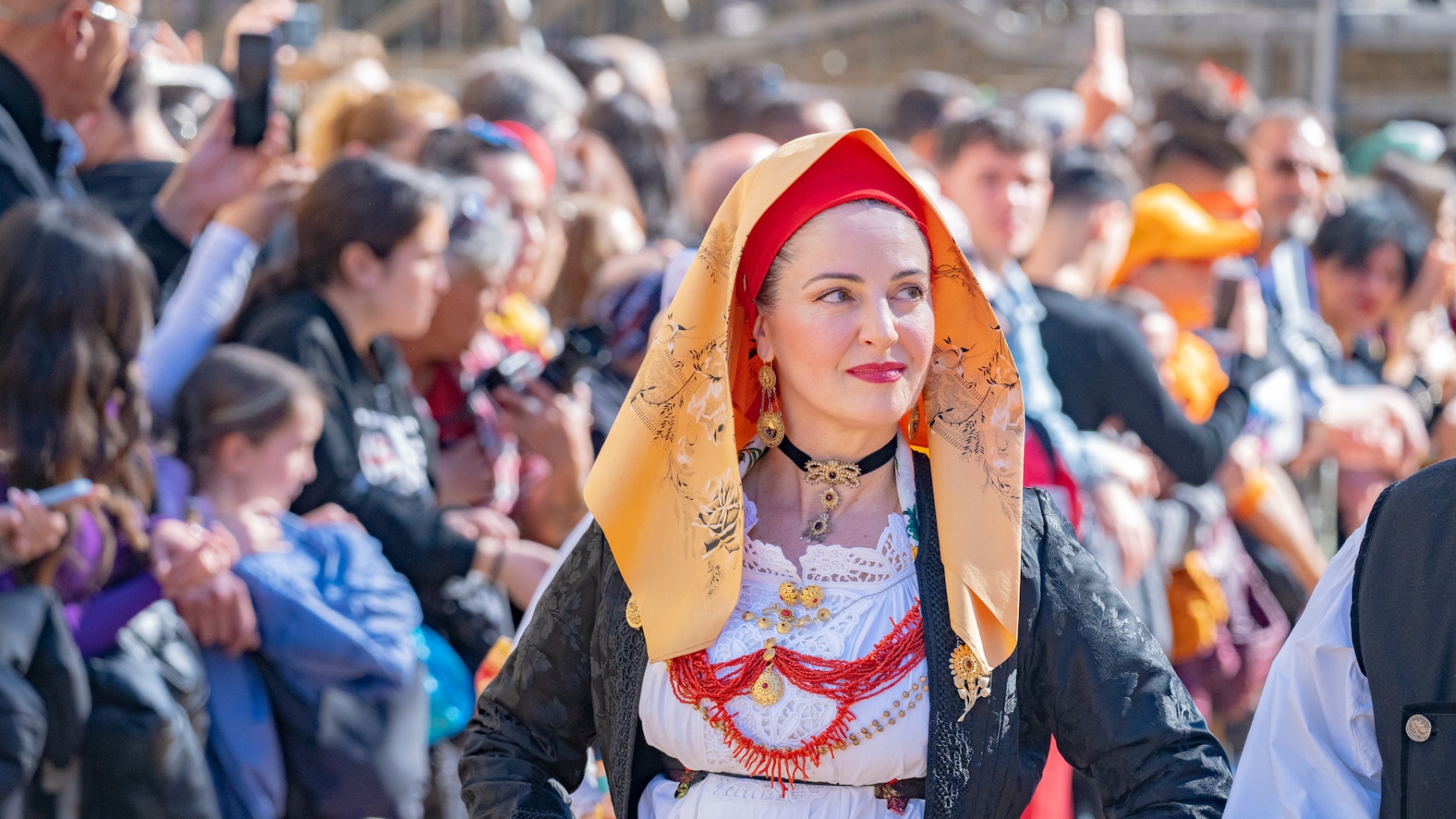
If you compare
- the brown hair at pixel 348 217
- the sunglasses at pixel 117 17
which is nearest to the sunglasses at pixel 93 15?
the sunglasses at pixel 117 17

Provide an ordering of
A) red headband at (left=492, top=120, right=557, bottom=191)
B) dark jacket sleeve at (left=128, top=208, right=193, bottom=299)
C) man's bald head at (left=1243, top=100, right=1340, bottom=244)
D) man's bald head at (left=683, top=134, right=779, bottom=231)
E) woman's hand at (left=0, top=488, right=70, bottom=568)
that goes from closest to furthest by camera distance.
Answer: woman's hand at (left=0, top=488, right=70, bottom=568)
dark jacket sleeve at (left=128, top=208, right=193, bottom=299)
man's bald head at (left=683, top=134, right=779, bottom=231)
red headband at (left=492, top=120, right=557, bottom=191)
man's bald head at (left=1243, top=100, right=1340, bottom=244)

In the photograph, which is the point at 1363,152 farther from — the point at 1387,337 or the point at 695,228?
the point at 695,228

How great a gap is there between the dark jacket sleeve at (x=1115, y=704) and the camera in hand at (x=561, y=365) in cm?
200

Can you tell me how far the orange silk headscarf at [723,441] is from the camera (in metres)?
2.27

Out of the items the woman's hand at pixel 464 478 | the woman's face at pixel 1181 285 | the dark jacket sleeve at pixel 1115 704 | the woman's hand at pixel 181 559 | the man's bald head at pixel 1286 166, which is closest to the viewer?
the dark jacket sleeve at pixel 1115 704

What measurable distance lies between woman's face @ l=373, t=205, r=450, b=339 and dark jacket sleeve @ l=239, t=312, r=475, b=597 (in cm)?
18

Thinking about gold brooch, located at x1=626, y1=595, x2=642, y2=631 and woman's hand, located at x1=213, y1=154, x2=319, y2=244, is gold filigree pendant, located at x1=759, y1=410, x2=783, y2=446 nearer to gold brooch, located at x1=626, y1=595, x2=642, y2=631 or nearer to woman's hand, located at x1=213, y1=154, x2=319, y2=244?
gold brooch, located at x1=626, y1=595, x2=642, y2=631

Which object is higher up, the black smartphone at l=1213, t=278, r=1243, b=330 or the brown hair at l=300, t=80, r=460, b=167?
the brown hair at l=300, t=80, r=460, b=167

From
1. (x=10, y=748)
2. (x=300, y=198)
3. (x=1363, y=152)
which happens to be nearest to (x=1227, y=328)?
(x=300, y=198)

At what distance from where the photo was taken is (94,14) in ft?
11.7

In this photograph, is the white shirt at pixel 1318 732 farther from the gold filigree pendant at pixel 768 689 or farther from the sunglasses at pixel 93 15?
the sunglasses at pixel 93 15

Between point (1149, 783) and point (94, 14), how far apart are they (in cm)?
282

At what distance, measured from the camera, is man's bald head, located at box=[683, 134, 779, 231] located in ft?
15.1

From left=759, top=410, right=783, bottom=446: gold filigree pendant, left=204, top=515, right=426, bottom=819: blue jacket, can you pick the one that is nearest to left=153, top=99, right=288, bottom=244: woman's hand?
left=204, top=515, right=426, bottom=819: blue jacket
